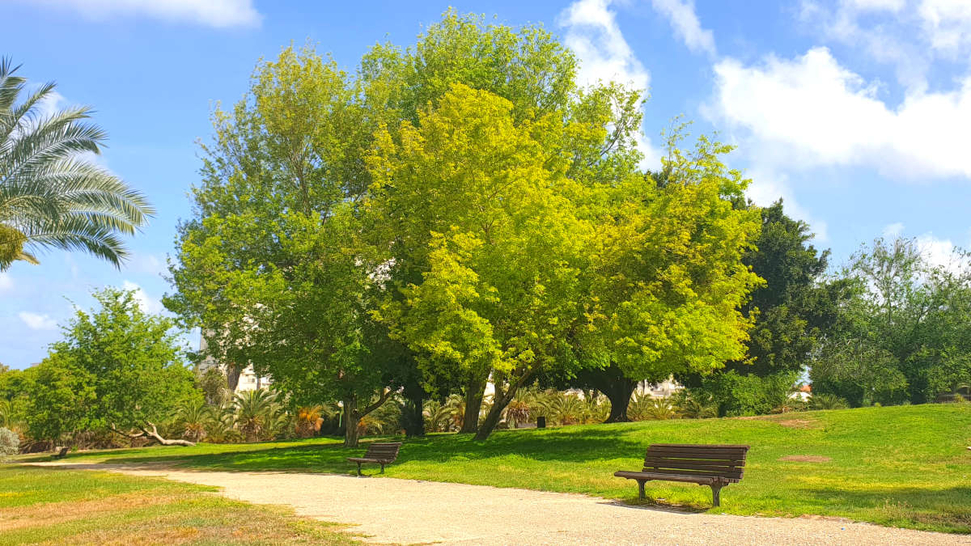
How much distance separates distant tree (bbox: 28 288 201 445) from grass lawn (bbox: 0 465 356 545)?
38.9 ft

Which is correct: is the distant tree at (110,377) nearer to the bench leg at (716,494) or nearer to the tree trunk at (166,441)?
the tree trunk at (166,441)

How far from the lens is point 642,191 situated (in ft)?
85.7

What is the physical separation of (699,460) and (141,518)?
829 centimetres

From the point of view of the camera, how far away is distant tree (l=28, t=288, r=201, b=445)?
2794 cm

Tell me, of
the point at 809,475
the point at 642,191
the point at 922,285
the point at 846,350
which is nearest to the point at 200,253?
the point at 642,191

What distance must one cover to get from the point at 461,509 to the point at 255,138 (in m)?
23.8

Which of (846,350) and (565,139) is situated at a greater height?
(565,139)

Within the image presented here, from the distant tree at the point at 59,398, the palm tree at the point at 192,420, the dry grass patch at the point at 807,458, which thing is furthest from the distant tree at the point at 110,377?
the dry grass patch at the point at 807,458

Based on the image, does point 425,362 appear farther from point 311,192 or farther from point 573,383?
point 573,383

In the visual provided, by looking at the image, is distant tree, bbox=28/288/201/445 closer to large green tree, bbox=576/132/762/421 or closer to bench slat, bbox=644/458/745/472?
large green tree, bbox=576/132/762/421

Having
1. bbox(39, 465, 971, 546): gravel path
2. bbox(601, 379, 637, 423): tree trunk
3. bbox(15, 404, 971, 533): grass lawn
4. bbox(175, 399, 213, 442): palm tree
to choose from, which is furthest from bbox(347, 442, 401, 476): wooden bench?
bbox(175, 399, 213, 442): palm tree

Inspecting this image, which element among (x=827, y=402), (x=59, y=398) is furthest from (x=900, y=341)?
(x=59, y=398)

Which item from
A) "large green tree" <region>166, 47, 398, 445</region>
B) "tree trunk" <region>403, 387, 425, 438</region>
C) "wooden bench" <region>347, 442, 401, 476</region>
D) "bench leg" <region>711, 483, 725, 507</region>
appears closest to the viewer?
"bench leg" <region>711, 483, 725, 507</region>

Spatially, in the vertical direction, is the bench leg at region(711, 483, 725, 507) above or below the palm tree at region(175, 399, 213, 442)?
below
